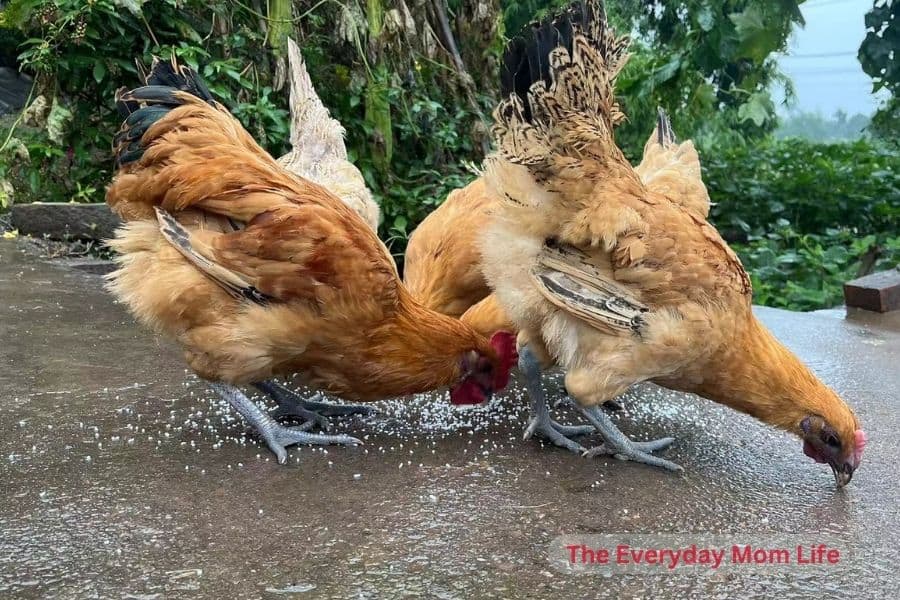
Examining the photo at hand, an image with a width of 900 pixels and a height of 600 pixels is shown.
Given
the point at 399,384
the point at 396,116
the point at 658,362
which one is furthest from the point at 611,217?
the point at 396,116

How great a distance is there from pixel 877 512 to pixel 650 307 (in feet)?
3.82

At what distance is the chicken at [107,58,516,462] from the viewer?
3.22m

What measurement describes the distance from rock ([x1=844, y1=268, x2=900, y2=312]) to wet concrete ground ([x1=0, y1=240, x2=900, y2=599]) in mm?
2697

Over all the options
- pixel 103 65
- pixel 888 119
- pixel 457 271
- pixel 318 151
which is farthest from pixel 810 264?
pixel 103 65

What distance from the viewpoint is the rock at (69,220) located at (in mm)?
7250

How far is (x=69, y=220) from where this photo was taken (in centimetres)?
730

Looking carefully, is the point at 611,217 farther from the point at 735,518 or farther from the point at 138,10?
the point at 138,10

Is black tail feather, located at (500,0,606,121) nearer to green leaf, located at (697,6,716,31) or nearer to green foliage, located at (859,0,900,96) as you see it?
green leaf, located at (697,6,716,31)

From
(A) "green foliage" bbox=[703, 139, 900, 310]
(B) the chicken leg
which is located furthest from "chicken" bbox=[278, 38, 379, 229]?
(A) "green foliage" bbox=[703, 139, 900, 310]

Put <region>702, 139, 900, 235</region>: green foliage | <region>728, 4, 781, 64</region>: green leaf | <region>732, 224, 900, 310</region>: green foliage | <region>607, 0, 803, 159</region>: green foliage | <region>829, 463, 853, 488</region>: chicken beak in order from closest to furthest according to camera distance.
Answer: <region>829, 463, 853, 488</region>: chicken beak → <region>732, 224, 900, 310</region>: green foliage → <region>728, 4, 781, 64</region>: green leaf → <region>607, 0, 803, 159</region>: green foliage → <region>702, 139, 900, 235</region>: green foliage

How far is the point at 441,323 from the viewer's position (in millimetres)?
3521

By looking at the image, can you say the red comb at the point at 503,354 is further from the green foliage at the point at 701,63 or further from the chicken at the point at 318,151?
the green foliage at the point at 701,63

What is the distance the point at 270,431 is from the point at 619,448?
61.1 inches

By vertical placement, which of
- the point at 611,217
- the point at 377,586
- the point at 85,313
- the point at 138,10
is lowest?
the point at 85,313
